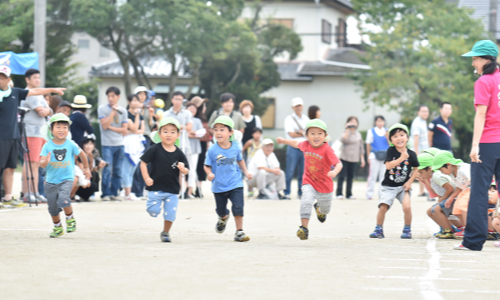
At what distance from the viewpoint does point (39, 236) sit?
25.3 feet

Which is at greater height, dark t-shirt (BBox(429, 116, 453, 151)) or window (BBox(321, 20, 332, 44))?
window (BBox(321, 20, 332, 44))

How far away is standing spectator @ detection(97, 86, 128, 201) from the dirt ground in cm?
351

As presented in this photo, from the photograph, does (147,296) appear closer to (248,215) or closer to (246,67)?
(248,215)

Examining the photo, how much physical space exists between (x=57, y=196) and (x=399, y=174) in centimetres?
404

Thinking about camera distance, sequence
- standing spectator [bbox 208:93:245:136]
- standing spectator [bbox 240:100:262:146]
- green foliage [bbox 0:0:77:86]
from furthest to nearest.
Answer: green foliage [bbox 0:0:77:86], standing spectator [bbox 240:100:262:146], standing spectator [bbox 208:93:245:136]

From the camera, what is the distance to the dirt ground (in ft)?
15.4

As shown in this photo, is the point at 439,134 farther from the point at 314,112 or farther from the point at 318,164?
the point at 318,164

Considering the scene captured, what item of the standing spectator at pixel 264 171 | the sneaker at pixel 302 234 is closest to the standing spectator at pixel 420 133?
the standing spectator at pixel 264 171

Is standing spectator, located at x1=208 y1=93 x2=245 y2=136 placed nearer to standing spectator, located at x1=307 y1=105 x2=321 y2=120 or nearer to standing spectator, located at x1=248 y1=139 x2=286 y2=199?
standing spectator, located at x1=248 y1=139 x2=286 y2=199

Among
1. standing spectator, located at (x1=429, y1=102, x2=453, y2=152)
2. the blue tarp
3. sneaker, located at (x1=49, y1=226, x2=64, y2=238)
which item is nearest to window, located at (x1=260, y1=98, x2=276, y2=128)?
standing spectator, located at (x1=429, y1=102, x2=453, y2=152)

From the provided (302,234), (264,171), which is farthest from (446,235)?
(264,171)

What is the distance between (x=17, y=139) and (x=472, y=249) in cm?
693

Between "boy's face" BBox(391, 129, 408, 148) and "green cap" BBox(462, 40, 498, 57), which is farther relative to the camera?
"boy's face" BBox(391, 129, 408, 148)

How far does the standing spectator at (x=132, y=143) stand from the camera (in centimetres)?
1346
